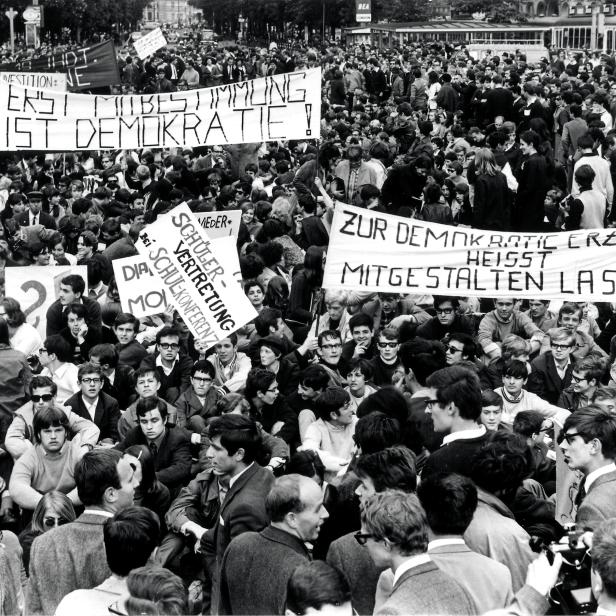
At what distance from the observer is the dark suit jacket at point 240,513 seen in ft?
21.6

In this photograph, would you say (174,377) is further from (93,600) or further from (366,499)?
(93,600)

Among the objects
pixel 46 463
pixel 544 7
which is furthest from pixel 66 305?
pixel 544 7

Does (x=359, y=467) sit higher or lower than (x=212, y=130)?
lower

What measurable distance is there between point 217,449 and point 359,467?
100 cm

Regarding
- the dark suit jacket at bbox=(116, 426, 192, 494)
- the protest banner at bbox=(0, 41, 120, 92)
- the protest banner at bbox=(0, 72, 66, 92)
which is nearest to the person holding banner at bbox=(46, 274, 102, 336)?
the dark suit jacket at bbox=(116, 426, 192, 494)

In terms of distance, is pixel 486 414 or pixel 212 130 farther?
pixel 212 130

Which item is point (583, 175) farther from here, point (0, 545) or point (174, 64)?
point (174, 64)

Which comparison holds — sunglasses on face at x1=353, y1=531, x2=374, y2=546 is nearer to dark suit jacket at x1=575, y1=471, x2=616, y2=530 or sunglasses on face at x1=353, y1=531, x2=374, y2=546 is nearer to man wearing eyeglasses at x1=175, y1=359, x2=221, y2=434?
dark suit jacket at x1=575, y1=471, x2=616, y2=530

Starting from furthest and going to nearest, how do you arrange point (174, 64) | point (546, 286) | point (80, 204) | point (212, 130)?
1. point (174, 64)
2. point (80, 204)
3. point (212, 130)
4. point (546, 286)

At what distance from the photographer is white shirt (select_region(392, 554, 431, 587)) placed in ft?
17.1

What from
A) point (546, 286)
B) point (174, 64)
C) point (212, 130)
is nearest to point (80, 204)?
point (212, 130)

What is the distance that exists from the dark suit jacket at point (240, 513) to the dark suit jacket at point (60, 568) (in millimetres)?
647

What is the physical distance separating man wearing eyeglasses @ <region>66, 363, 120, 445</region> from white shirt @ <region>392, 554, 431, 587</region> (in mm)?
4067

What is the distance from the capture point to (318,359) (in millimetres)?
10156
